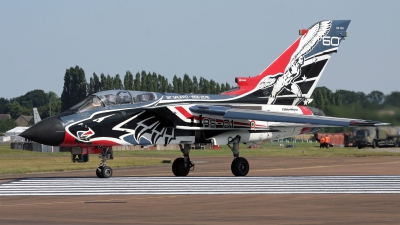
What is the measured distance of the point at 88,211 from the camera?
13195mm

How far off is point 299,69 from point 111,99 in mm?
7725

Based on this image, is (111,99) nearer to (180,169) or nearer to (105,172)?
(105,172)

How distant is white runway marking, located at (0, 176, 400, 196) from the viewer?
17234 millimetres

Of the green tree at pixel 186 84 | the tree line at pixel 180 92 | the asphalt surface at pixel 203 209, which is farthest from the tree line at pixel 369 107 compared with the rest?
the green tree at pixel 186 84

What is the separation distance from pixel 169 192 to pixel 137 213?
443cm

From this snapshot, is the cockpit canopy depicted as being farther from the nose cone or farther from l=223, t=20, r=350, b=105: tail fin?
l=223, t=20, r=350, b=105: tail fin

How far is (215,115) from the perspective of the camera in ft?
76.1

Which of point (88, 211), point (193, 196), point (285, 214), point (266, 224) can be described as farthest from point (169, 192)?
point (266, 224)

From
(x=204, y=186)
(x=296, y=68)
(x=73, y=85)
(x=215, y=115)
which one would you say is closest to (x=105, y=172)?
(x=215, y=115)

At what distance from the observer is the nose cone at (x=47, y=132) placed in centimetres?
2062

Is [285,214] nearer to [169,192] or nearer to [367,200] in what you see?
[367,200]

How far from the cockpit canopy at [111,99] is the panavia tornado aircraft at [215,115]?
0.10 feet

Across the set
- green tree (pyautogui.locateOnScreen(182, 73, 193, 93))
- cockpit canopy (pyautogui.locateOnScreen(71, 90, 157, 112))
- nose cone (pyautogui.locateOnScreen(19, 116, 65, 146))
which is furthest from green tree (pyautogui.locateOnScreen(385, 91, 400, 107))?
green tree (pyautogui.locateOnScreen(182, 73, 193, 93))

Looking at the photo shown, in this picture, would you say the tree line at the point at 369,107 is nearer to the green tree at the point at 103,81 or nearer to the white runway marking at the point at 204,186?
the white runway marking at the point at 204,186
